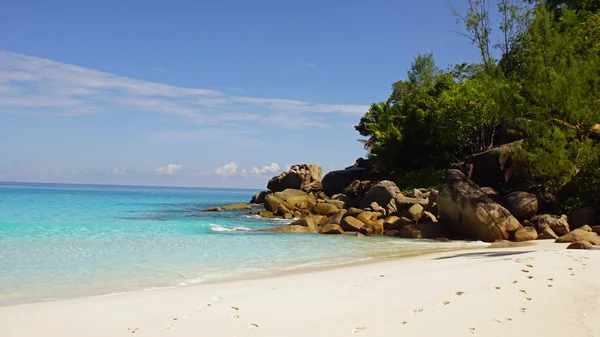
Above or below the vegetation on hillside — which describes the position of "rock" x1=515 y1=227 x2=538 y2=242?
below

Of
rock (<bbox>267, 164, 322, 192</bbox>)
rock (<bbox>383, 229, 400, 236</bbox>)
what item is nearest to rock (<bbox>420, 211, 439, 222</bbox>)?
rock (<bbox>383, 229, 400, 236</bbox>)

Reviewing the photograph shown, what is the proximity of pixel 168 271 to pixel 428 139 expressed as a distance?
25808 millimetres

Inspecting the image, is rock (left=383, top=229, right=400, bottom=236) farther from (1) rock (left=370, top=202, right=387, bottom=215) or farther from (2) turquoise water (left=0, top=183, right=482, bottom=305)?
(1) rock (left=370, top=202, right=387, bottom=215)

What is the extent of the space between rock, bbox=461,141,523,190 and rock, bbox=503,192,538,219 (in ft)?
10.2

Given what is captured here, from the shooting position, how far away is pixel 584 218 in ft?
56.3

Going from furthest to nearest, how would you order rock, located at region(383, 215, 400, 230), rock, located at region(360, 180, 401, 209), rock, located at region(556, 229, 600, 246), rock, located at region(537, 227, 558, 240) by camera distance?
rock, located at region(360, 180, 401, 209)
rock, located at region(383, 215, 400, 230)
rock, located at region(537, 227, 558, 240)
rock, located at region(556, 229, 600, 246)

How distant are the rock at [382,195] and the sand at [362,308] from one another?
16.6 metres

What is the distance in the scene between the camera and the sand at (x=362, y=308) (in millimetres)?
5578

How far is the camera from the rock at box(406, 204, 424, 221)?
2149 cm

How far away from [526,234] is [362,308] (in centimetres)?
1198

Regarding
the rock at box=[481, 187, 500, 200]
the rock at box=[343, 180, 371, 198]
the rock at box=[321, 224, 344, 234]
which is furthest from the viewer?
the rock at box=[343, 180, 371, 198]

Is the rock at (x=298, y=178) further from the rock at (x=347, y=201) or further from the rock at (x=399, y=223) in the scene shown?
the rock at (x=399, y=223)

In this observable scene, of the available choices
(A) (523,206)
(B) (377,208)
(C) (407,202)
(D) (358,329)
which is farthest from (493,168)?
(D) (358,329)

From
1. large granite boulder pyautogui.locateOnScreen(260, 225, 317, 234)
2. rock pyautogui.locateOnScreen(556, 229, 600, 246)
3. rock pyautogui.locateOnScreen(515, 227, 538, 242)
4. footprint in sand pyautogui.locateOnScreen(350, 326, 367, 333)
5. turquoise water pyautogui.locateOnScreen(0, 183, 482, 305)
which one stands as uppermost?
rock pyautogui.locateOnScreen(556, 229, 600, 246)
